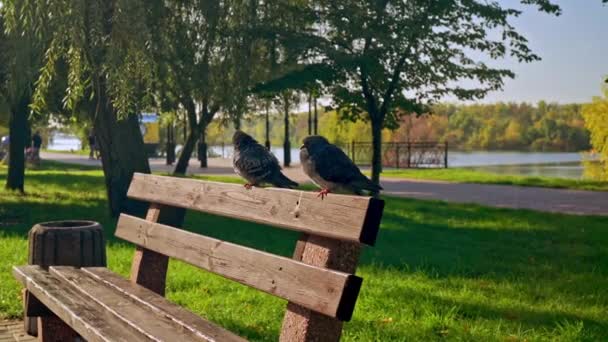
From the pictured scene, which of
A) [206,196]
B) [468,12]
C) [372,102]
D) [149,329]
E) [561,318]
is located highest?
[468,12]

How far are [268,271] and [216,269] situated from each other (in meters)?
0.52

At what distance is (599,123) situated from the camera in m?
30.4

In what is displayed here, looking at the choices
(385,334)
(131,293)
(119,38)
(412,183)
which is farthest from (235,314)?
(412,183)

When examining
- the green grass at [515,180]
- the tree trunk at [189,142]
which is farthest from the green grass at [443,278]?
the green grass at [515,180]

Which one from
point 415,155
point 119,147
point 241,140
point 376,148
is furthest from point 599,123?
point 241,140

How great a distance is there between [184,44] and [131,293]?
8057 mm

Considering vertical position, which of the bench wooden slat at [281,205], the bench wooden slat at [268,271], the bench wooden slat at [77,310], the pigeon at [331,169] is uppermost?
the pigeon at [331,169]

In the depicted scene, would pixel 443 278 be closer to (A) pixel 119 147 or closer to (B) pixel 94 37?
(B) pixel 94 37

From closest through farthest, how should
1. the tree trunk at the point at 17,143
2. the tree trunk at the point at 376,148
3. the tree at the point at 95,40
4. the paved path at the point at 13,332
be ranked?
the paved path at the point at 13,332 → the tree at the point at 95,40 → the tree trunk at the point at 17,143 → the tree trunk at the point at 376,148

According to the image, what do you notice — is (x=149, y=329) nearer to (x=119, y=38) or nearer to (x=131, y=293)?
(x=131, y=293)

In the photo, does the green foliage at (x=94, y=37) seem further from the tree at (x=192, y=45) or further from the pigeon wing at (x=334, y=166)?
the pigeon wing at (x=334, y=166)

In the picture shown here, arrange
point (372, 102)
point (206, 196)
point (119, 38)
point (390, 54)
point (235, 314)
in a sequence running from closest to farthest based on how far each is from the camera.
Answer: point (206, 196) < point (235, 314) < point (119, 38) < point (390, 54) < point (372, 102)

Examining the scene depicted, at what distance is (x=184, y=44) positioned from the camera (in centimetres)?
1127

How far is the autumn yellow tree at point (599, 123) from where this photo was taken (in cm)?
3027
